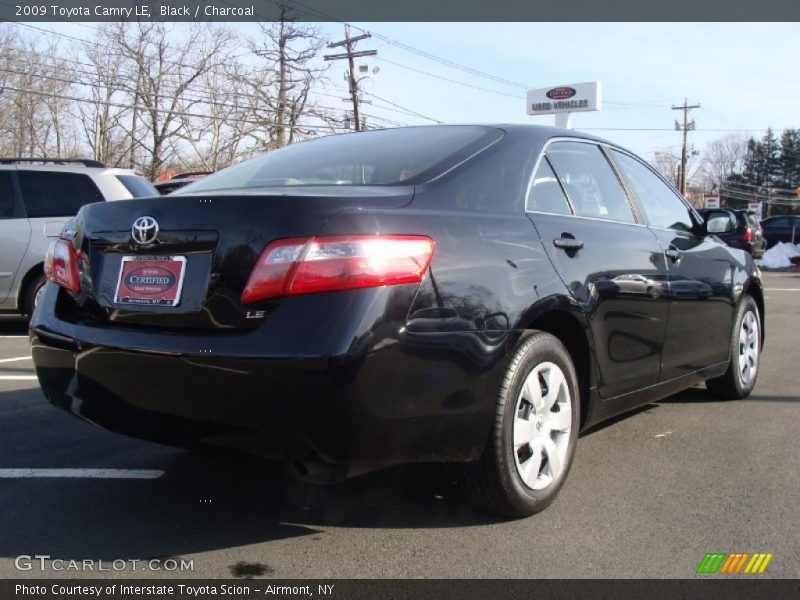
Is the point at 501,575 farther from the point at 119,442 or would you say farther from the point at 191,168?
the point at 191,168

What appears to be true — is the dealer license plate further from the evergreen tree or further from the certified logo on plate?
the evergreen tree

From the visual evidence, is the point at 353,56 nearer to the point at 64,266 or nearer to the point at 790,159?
the point at 64,266

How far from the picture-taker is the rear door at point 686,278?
13.7ft

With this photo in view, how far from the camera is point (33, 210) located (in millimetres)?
8391

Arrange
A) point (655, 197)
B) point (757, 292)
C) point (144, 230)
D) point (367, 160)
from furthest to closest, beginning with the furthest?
point (757, 292) < point (655, 197) < point (367, 160) < point (144, 230)

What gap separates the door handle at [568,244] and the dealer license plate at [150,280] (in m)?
1.55

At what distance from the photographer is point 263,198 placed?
2.65 metres

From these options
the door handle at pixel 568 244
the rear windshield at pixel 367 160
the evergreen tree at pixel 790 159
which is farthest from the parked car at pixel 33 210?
the evergreen tree at pixel 790 159

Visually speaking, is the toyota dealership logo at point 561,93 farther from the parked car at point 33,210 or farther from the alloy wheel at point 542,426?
the alloy wheel at point 542,426

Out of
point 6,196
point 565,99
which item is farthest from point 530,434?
point 565,99

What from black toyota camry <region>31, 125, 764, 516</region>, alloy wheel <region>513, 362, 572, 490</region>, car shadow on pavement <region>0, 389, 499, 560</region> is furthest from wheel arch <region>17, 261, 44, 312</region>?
alloy wheel <region>513, 362, 572, 490</region>

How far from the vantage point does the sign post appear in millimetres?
36812

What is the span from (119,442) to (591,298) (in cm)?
256

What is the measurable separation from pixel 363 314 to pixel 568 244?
1.27 metres
